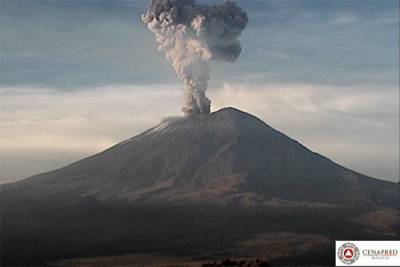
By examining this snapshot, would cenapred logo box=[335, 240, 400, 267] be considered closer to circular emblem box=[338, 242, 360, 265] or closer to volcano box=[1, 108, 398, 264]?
circular emblem box=[338, 242, 360, 265]

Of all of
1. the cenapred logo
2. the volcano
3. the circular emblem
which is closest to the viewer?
the cenapred logo

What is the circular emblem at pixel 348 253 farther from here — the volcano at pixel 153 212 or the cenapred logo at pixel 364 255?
the volcano at pixel 153 212

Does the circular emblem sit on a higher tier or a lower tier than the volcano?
lower

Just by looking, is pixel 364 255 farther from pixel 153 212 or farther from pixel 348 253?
pixel 153 212

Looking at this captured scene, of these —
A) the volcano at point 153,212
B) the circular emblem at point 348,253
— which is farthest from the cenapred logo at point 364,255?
the volcano at point 153,212

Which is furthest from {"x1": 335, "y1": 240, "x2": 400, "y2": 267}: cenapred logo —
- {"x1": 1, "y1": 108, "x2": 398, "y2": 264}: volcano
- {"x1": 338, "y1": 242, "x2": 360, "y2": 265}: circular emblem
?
{"x1": 1, "y1": 108, "x2": 398, "y2": 264}: volcano

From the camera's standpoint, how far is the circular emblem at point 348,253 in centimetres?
5622

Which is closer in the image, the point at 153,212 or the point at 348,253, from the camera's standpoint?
the point at 348,253

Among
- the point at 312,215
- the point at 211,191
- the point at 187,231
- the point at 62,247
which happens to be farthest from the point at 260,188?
the point at 62,247

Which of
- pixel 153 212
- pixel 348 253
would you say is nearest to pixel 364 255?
pixel 348 253

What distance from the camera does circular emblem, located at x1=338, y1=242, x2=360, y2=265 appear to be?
184 ft

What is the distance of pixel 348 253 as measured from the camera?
5666 cm

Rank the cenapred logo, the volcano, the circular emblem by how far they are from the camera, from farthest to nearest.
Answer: the volcano → the circular emblem → the cenapred logo

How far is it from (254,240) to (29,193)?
71.9 meters
